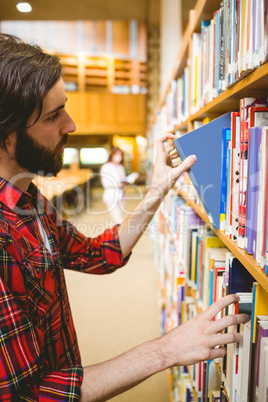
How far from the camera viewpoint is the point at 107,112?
418 inches

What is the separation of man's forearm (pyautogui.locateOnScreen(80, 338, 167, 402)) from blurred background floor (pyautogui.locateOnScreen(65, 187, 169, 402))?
1.58 meters

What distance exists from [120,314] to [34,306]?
96.9 inches

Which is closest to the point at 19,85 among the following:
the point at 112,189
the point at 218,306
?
the point at 218,306

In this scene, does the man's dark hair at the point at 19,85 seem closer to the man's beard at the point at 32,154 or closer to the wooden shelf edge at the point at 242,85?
the man's beard at the point at 32,154

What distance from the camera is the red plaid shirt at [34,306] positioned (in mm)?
715

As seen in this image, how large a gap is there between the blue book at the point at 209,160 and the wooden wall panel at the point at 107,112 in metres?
9.83

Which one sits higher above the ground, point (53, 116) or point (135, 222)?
point (53, 116)

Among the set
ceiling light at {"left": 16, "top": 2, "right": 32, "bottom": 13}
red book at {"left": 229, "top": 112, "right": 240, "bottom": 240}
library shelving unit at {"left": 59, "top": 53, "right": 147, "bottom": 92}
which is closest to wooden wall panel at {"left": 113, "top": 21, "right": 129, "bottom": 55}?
library shelving unit at {"left": 59, "top": 53, "right": 147, "bottom": 92}

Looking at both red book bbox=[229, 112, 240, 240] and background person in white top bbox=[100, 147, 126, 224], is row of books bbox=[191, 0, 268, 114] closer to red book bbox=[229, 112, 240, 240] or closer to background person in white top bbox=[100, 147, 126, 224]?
red book bbox=[229, 112, 240, 240]

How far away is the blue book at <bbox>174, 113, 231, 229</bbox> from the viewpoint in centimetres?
97

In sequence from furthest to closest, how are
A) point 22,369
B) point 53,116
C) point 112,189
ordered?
point 112,189
point 53,116
point 22,369

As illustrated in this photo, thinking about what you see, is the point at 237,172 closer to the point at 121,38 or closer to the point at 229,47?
the point at 229,47

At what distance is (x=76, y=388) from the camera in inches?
28.9

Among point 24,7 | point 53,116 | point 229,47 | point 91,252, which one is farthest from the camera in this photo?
point 24,7
